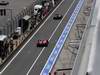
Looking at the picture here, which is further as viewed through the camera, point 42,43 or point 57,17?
point 57,17

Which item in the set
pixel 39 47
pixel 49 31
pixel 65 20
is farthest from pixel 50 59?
pixel 65 20

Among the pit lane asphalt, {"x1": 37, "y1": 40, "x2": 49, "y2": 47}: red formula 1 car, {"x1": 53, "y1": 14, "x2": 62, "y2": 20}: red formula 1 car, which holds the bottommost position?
the pit lane asphalt

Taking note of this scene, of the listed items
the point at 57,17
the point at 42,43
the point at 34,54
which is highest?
the point at 57,17

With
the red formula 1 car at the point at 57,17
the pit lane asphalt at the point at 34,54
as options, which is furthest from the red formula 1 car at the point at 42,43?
the red formula 1 car at the point at 57,17

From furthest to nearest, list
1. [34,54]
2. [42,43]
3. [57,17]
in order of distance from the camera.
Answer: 1. [57,17]
2. [42,43]
3. [34,54]

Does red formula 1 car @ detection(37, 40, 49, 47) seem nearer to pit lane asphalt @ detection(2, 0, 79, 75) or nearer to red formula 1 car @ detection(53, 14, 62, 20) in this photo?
pit lane asphalt @ detection(2, 0, 79, 75)

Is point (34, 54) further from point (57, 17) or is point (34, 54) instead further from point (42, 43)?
point (57, 17)

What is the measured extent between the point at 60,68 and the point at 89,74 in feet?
54.3

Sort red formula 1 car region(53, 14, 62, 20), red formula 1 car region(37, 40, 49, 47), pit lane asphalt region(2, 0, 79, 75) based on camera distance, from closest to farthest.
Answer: pit lane asphalt region(2, 0, 79, 75) < red formula 1 car region(37, 40, 49, 47) < red formula 1 car region(53, 14, 62, 20)

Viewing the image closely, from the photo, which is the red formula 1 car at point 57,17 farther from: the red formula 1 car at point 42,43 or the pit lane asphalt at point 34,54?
the red formula 1 car at point 42,43

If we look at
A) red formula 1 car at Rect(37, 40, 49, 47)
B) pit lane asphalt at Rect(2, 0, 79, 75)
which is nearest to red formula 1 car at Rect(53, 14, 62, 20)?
pit lane asphalt at Rect(2, 0, 79, 75)

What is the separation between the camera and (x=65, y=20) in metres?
40.1

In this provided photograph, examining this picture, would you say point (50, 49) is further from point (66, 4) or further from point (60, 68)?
point (66, 4)

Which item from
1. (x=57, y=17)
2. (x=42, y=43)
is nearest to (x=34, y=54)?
(x=42, y=43)
